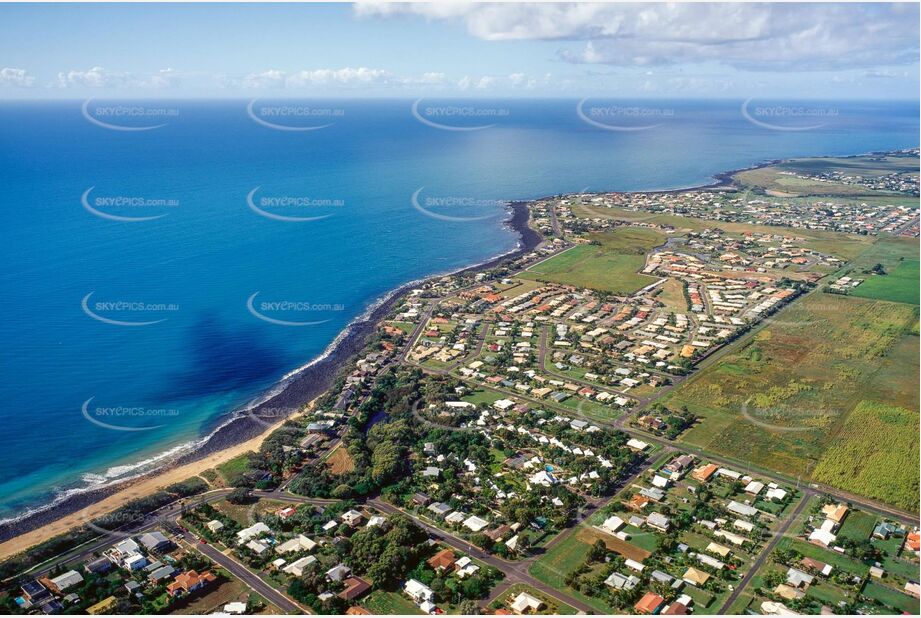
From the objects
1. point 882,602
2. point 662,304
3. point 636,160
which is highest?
point 636,160

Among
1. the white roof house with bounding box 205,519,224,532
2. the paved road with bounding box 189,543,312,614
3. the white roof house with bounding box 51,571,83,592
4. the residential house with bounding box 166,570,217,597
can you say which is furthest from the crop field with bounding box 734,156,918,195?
the white roof house with bounding box 51,571,83,592

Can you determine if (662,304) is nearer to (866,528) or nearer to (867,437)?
(867,437)

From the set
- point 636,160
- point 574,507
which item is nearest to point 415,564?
point 574,507

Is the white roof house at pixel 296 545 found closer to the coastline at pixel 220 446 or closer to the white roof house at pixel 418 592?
the white roof house at pixel 418 592

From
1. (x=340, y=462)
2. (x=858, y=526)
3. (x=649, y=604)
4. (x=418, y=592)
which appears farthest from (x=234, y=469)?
(x=858, y=526)

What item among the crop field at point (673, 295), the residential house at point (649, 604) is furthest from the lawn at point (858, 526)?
A: the crop field at point (673, 295)

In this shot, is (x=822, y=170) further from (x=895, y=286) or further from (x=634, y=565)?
(x=634, y=565)
